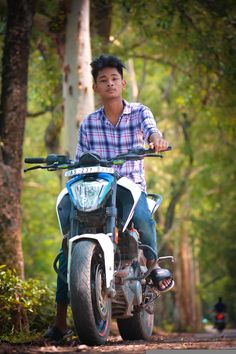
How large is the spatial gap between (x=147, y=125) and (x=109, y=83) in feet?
1.76

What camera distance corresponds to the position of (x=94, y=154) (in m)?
5.76

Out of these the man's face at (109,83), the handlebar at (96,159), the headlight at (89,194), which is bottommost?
the headlight at (89,194)

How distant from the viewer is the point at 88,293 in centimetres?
525

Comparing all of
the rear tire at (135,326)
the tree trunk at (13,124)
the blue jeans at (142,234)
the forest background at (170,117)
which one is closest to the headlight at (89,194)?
the blue jeans at (142,234)

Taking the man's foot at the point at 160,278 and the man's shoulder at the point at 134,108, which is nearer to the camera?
the man's foot at the point at 160,278

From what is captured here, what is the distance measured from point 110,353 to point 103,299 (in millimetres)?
980

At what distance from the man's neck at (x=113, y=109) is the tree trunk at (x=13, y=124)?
92.1 inches

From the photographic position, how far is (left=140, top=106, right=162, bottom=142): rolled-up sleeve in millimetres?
6264

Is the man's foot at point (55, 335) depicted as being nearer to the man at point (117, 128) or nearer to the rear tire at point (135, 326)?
the rear tire at point (135, 326)

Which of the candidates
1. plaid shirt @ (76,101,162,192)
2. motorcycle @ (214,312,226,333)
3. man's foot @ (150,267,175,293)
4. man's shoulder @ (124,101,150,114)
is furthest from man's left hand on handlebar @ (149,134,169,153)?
motorcycle @ (214,312,226,333)

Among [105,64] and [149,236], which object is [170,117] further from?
[149,236]

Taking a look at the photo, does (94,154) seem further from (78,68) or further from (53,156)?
(78,68)

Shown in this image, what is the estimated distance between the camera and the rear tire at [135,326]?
6.84 metres

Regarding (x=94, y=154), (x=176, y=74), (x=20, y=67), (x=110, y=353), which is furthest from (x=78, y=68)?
(x=176, y=74)
